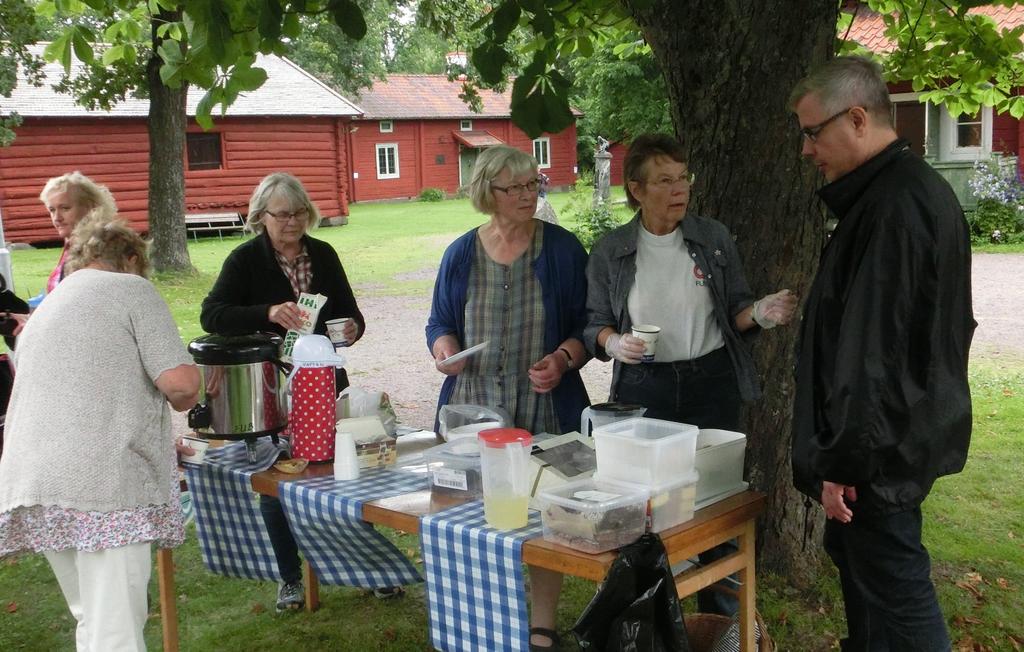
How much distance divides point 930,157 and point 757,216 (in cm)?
1457

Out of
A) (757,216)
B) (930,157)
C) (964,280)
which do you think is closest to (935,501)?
(757,216)

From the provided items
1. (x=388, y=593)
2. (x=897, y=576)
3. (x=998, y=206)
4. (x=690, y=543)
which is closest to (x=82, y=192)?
(x=388, y=593)

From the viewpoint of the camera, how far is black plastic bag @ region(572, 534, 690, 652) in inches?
91.0

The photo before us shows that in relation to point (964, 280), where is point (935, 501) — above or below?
below

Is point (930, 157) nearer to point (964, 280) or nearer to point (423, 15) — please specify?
point (423, 15)

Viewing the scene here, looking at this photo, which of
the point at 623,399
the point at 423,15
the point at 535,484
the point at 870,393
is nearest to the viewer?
the point at 870,393

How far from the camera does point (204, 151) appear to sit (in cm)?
2328

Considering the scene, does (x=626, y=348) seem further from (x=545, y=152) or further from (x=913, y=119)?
(x=545, y=152)

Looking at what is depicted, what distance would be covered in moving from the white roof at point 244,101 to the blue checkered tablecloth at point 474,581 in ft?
59.3

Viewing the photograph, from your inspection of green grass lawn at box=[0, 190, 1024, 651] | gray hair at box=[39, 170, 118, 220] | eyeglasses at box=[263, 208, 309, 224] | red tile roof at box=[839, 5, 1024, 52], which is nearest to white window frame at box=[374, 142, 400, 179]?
red tile roof at box=[839, 5, 1024, 52]

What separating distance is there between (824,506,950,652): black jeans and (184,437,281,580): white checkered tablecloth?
1930 mm

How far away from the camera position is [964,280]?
235cm

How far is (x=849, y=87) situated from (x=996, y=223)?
571 inches

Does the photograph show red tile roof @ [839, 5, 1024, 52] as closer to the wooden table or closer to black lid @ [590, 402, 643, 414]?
black lid @ [590, 402, 643, 414]
